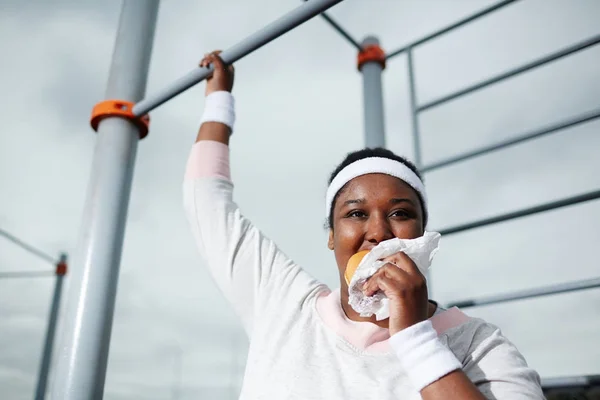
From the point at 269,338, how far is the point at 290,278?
0.19 meters

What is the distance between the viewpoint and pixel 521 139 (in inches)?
78.9

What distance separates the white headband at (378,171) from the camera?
1.36 meters

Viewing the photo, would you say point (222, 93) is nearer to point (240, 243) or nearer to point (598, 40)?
point (240, 243)

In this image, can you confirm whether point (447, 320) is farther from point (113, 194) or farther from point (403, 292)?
point (113, 194)

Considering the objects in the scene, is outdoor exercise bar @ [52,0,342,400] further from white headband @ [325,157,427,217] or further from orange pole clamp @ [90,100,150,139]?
white headband @ [325,157,427,217]

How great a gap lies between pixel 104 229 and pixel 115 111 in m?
0.42

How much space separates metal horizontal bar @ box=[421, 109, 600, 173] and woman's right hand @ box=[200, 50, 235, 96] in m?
0.99

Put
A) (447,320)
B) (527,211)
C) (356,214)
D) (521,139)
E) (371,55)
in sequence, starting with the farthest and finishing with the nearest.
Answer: (371,55)
(521,139)
(527,211)
(356,214)
(447,320)

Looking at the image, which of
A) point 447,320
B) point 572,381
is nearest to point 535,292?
point 572,381

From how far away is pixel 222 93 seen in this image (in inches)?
66.3

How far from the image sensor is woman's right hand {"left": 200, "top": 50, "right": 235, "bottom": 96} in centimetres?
168

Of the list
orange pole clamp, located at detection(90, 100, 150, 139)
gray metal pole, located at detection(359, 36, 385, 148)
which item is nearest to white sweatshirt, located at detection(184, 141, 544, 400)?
orange pole clamp, located at detection(90, 100, 150, 139)

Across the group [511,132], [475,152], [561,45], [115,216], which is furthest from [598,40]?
[115,216]

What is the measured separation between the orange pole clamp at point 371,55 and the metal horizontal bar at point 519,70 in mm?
375
